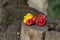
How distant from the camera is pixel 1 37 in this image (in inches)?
143

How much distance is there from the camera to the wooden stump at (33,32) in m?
2.77

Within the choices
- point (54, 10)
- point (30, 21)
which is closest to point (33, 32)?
point (30, 21)

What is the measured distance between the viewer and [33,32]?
9.24 ft

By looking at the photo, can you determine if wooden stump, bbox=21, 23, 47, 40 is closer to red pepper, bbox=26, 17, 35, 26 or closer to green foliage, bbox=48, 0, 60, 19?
red pepper, bbox=26, 17, 35, 26

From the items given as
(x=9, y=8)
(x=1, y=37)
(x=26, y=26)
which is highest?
(x=9, y=8)

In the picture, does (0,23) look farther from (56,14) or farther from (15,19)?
(56,14)

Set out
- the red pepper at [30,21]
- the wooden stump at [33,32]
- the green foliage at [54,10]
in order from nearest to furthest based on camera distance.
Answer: the wooden stump at [33,32]
the red pepper at [30,21]
the green foliage at [54,10]

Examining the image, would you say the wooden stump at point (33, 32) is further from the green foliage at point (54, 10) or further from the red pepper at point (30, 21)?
the green foliage at point (54, 10)

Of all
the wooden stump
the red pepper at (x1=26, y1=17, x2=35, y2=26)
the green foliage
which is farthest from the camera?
the green foliage

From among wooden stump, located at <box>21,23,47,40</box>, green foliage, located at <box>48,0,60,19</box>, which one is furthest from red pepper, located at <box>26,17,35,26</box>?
green foliage, located at <box>48,0,60,19</box>

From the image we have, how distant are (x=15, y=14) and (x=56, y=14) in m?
1.08

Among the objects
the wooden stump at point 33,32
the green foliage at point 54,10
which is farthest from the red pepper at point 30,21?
the green foliage at point 54,10

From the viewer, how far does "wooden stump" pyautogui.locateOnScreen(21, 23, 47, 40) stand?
2768 millimetres

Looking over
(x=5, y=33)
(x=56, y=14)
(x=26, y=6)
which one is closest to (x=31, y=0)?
(x=26, y=6)
